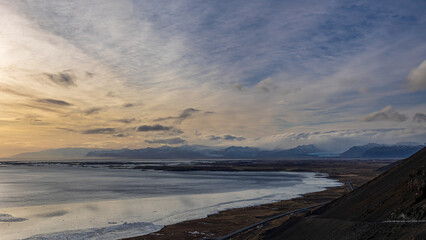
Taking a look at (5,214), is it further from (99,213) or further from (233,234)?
(233,234)

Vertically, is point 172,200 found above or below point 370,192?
below

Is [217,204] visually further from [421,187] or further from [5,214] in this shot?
[421,187]

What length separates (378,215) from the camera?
2503 centimetres

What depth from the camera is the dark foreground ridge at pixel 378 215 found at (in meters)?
19.6

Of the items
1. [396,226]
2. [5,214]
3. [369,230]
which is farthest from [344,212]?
[5,214]

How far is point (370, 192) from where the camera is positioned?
112 feet

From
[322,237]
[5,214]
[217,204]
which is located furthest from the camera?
[217,204]

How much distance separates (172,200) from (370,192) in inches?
1769

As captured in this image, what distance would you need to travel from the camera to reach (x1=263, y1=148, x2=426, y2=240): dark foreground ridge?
19641 millimetres

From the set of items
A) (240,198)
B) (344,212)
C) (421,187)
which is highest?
(421,187)

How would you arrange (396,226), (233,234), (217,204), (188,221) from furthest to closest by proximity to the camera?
(217,204) < (188,221) < (233,234) < (396,226)

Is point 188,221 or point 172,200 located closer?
point 188,221

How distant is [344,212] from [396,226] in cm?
1302

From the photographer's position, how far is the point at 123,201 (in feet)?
216
